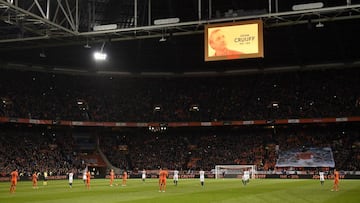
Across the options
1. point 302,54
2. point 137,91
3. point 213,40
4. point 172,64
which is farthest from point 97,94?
point 213,40

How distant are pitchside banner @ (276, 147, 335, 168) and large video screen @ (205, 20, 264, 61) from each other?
3573 cm

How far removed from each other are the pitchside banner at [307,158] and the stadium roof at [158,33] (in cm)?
1233

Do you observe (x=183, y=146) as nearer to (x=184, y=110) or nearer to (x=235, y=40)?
(x=184, y=110)

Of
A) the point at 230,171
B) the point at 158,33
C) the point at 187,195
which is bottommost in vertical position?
the point at 230,171

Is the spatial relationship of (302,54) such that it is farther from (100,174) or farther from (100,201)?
(100,201)

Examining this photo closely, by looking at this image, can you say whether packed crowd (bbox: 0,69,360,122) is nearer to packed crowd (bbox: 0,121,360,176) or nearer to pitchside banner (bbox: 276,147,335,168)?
packed crowd (bbox: 0,121,360,176)

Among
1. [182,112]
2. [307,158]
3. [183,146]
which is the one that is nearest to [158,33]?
[307,158]

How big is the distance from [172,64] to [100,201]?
46.3 m

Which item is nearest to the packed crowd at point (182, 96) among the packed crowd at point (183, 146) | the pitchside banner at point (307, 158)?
the packed crowd at point (183, 146)

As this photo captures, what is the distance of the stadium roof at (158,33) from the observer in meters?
29.1

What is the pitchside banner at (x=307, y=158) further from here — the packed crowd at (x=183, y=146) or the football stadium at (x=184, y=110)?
the packed crowd at (x=183, y=146)

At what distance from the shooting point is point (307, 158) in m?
60.4

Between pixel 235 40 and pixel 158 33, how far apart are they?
828cm

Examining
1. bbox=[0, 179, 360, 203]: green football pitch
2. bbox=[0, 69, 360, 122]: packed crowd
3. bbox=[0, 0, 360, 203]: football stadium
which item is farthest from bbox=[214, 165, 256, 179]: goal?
A: bbox=[0, 179, 360, 203]: green football pitch
